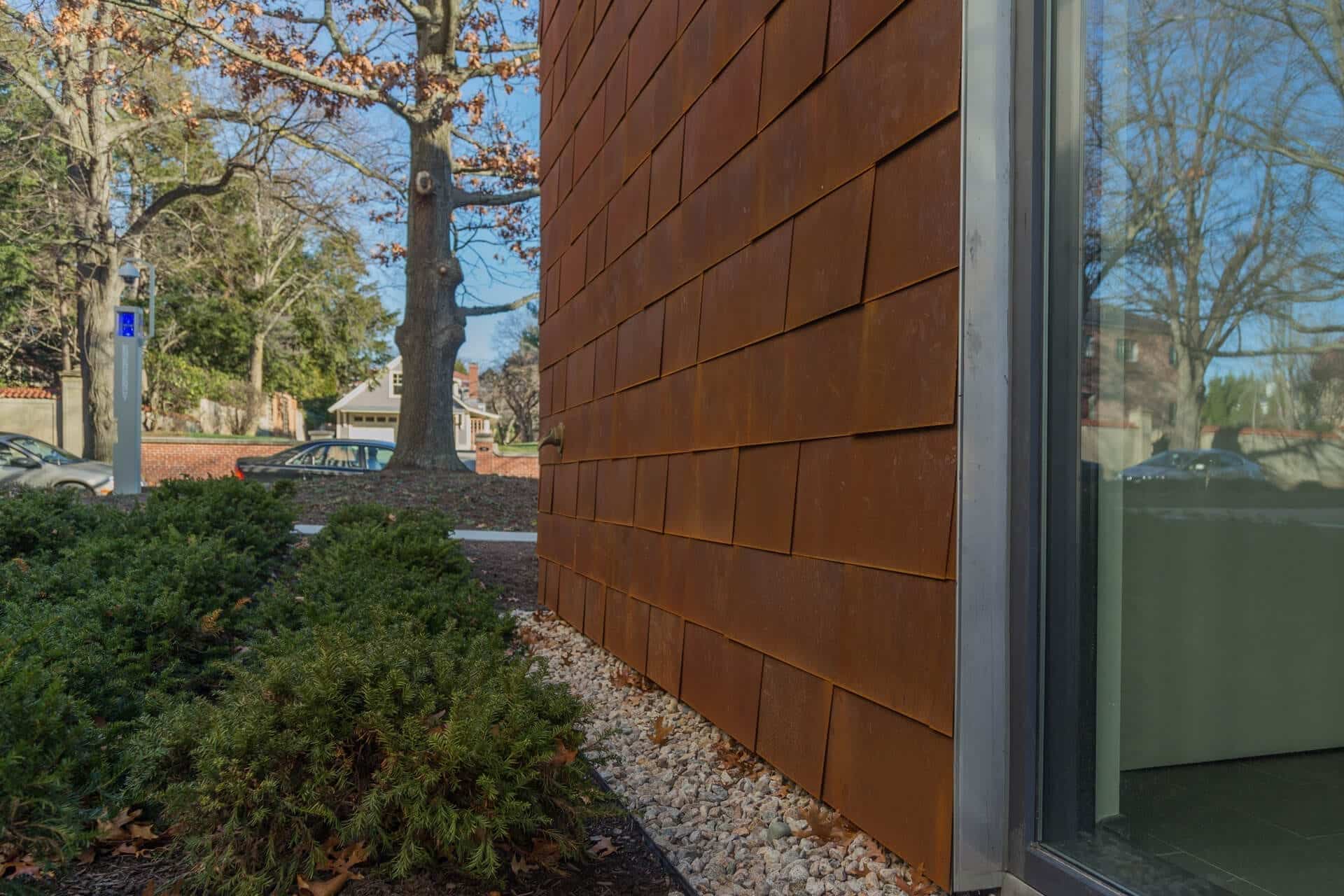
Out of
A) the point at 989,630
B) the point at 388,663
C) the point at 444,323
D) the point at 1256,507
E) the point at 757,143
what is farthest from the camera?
the point at 444,323

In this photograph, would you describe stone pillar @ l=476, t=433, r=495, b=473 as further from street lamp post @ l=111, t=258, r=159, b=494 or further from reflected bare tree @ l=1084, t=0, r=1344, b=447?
reflected bare tree @ l=1084, t=0, r=1344, b=447

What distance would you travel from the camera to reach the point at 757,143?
320 cm

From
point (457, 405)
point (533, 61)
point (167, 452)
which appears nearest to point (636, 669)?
point (533, 61)

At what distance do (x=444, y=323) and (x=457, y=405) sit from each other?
26.5 metres

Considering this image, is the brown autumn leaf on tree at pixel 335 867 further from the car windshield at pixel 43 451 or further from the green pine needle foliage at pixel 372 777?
the car windshield at pixel 43 451

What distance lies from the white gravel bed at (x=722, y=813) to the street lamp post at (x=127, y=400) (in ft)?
35.2

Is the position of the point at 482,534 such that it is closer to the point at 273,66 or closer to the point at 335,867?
the point at 273,66

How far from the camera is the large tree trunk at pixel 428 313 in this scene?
14250 mm

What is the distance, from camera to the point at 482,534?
36.3 ft

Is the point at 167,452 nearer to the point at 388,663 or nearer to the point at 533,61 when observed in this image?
the point at 533,61

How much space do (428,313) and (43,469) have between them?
5937 millimetres

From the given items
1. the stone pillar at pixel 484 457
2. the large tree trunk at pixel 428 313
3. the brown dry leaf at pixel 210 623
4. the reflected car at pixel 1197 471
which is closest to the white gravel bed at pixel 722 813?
the reflected car at pixel 1197 471

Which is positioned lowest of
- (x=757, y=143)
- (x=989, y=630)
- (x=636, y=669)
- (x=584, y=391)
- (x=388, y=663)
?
(x=636, y=669)

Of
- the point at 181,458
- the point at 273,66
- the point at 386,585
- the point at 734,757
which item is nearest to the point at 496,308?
the point at 273,66
